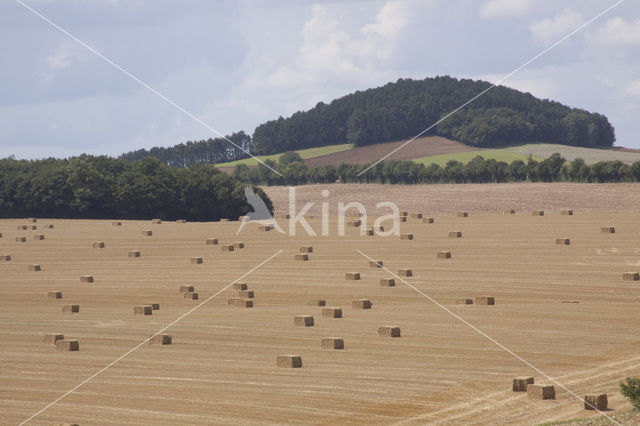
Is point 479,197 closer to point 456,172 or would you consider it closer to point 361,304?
point 456,172

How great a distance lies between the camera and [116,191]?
11112 centimetres

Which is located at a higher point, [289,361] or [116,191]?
[116,191]

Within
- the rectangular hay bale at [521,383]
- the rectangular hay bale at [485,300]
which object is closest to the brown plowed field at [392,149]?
the rectangular hay bale at [485,300]

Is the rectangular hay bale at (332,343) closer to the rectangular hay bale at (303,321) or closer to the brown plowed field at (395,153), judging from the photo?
the rectangular hay bale at (303,321)

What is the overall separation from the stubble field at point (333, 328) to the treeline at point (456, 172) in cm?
6901

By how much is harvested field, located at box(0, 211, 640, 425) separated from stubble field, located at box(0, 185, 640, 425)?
10 cm

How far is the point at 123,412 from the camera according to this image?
25125 mm

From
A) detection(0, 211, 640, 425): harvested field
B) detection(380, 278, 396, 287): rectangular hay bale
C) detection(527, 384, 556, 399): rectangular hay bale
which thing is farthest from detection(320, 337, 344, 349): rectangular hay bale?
detection(380, 278, 396, 287): rectangular hay bale

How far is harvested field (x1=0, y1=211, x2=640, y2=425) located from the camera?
85.4ft

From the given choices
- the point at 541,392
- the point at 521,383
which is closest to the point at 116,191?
the point at 521,383

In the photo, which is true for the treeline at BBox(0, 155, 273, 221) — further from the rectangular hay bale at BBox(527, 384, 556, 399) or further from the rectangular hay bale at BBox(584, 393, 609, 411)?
the rectangular hay bale at BBox(584, 393, 609, 411)

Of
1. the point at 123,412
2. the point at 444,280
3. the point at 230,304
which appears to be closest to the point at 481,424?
the point at 123,412

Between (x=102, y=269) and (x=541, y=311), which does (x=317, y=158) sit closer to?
(x=102, y=269)

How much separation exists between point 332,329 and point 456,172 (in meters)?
116
